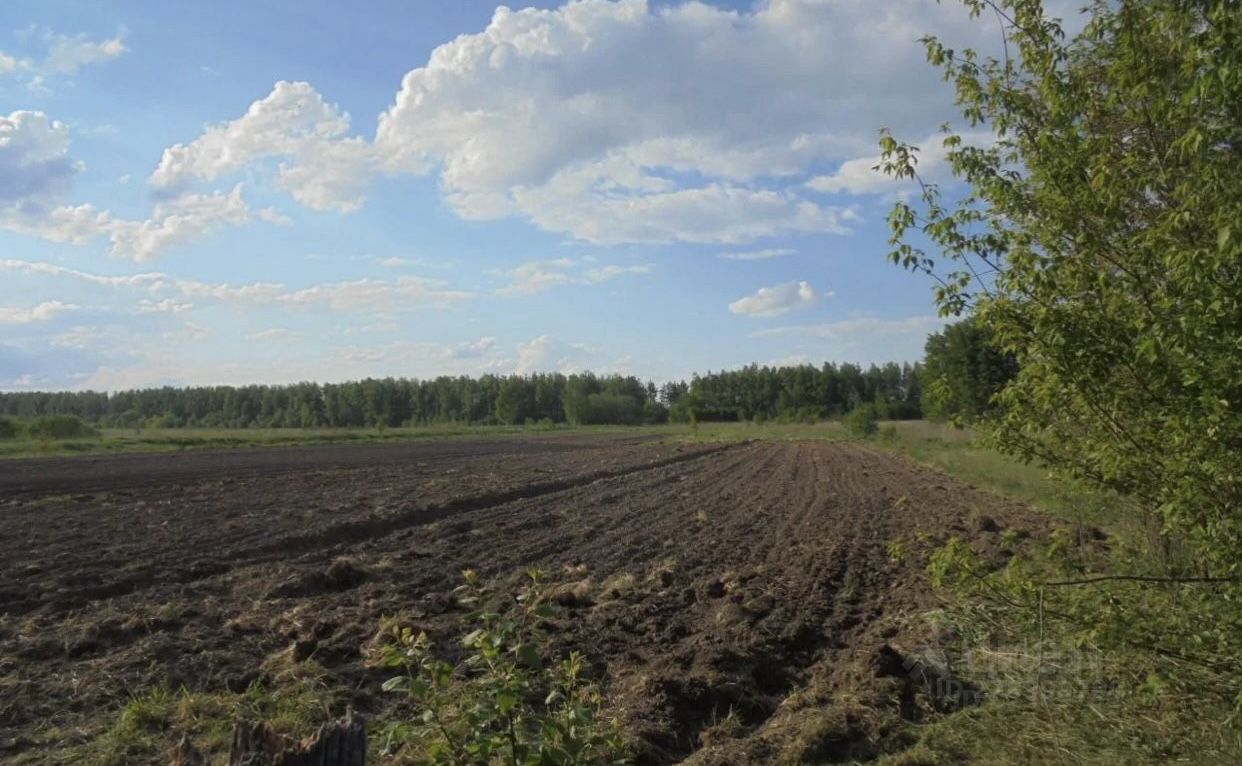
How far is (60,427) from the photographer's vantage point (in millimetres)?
56562

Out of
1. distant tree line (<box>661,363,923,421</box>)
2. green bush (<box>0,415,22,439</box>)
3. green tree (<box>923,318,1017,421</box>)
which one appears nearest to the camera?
green tree (<box>923,318,1017,421</box>)

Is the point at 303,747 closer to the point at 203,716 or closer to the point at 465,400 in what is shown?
the point at 203,716

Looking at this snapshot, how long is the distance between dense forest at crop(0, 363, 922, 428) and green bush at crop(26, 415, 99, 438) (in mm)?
50293

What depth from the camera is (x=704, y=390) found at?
427ft

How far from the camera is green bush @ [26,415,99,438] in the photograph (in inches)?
2089

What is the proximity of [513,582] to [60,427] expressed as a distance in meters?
58.2

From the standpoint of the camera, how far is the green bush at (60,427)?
53062 mm

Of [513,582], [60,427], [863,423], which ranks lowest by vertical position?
[513,582]

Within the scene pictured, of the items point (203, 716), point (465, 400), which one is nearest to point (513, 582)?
point (203, 716)

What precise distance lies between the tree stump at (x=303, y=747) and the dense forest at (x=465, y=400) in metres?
110

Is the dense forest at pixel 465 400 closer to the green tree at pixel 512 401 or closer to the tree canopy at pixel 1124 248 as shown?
the green tree at pixel 512 401

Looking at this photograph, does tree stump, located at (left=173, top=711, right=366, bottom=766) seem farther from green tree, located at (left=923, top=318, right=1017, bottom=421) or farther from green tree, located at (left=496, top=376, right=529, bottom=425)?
green tree, located at (left=496, top=376, right=529, bottom=425)

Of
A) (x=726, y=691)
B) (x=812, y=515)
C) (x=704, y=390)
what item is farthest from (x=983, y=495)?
(x=704, y=390)

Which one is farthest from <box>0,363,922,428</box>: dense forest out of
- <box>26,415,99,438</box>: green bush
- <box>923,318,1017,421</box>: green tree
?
<box>923,318,1017,421</box>: green tree
